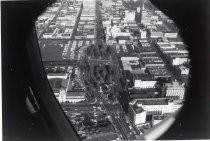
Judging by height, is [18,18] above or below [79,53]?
above

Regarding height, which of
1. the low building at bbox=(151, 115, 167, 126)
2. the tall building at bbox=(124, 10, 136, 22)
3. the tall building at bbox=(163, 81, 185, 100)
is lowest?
the low building at bbox=(151, 115, 167, 126)

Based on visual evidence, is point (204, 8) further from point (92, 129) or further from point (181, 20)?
point (92, 129)

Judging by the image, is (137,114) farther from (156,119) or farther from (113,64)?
(113,64)

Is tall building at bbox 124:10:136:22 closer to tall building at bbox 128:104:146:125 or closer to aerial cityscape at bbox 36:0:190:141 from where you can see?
aerial cityscape at bbox 36:0:190:141

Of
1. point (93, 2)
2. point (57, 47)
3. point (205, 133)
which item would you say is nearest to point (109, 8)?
point (93, 2)

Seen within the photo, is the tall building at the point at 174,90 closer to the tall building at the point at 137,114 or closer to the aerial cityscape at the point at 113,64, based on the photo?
the aerial cityscape at the point at 113,64

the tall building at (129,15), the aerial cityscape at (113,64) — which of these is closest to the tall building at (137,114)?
the aerial cityscape at (113,64)

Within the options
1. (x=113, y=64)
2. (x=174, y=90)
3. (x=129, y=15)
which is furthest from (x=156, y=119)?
(x=129, y=15)

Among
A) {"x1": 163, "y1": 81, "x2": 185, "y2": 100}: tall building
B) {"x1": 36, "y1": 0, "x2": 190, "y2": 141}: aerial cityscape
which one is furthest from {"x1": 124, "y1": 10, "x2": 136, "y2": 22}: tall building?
{"x1": 163, "y1": 81, "x2": 185, "y2": 100}: tall building
